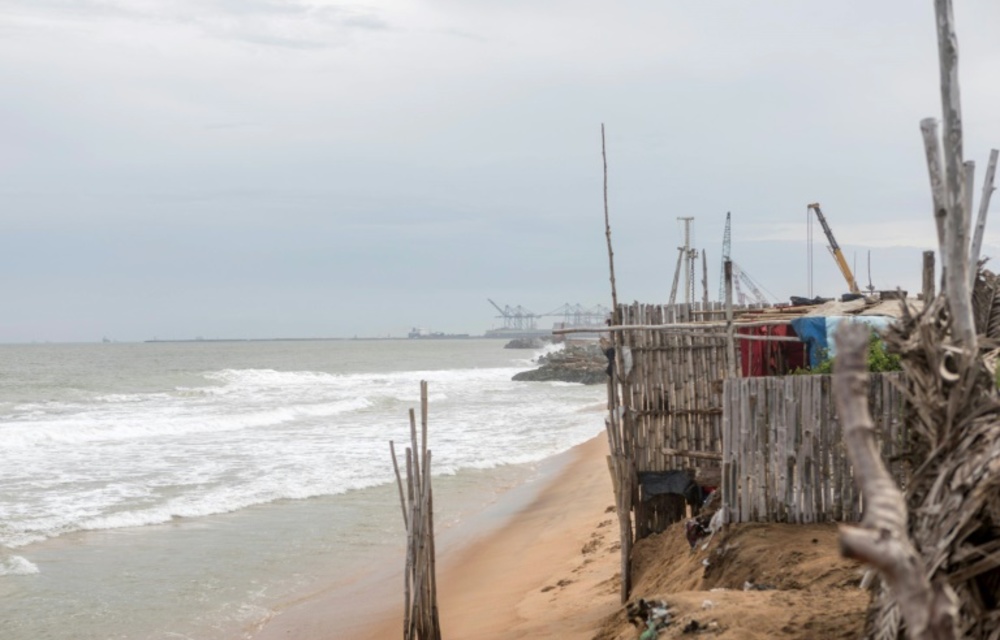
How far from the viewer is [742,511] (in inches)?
283

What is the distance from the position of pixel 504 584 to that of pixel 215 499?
657 cm

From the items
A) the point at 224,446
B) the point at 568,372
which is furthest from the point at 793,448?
the point at 568,372

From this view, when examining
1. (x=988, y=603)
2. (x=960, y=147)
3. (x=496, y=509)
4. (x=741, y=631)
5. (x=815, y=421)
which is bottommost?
(x=496, y=509)

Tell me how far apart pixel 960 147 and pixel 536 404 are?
102 ft

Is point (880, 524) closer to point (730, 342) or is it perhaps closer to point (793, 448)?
point (793, 448)

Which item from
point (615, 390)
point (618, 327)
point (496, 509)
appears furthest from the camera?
point (496, 509)

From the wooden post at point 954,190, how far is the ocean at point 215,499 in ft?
24.5

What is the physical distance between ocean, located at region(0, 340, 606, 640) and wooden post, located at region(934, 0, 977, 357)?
7469mm

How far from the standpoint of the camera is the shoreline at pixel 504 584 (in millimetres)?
9289

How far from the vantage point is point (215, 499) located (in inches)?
635

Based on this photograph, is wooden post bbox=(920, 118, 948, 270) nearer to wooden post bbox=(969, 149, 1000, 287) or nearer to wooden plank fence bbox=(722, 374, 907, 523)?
wooden post bbox=(969, 149, 1000, 287)

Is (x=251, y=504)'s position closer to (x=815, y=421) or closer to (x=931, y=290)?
(x=815, y=421)

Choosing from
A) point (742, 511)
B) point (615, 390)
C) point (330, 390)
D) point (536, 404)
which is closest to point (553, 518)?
point (615, 390)

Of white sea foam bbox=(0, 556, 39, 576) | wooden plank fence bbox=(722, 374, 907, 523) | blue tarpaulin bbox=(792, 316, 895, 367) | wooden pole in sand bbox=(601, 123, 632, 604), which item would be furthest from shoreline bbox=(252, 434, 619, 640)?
white sea foam bbox=(0, 556, 39, 576)
